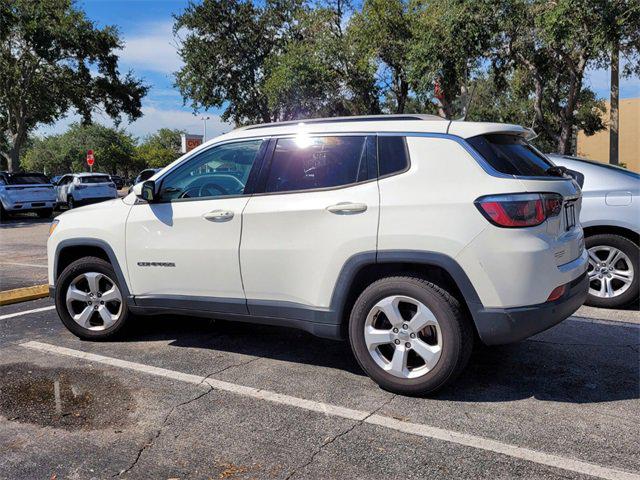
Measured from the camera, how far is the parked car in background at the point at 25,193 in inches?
765

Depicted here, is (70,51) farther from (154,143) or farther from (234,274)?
(154,143)

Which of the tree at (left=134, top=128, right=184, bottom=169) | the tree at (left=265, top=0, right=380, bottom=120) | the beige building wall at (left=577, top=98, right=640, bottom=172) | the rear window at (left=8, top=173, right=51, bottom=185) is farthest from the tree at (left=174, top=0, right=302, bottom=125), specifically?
the tree at (left=134, top=128, right=184, bottom=169)

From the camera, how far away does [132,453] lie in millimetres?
3174

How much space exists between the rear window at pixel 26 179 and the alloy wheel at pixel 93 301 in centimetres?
1686

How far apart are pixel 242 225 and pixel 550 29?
41.7 ft

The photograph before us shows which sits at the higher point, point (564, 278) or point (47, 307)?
point (564, 278)

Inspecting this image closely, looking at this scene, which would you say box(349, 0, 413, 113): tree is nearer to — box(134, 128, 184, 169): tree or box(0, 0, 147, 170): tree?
box(0, 0, 147, 170): tree

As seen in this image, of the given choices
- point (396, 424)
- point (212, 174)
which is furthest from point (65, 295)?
point (396, 424)

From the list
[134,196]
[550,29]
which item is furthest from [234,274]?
[550,29]

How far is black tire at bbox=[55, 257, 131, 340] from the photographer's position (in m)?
5.09

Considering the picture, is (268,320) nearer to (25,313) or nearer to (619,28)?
(25,313)

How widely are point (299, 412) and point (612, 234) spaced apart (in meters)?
4.15

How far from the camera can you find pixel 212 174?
4.75m

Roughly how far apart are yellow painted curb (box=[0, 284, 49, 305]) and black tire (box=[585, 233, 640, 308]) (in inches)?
250
